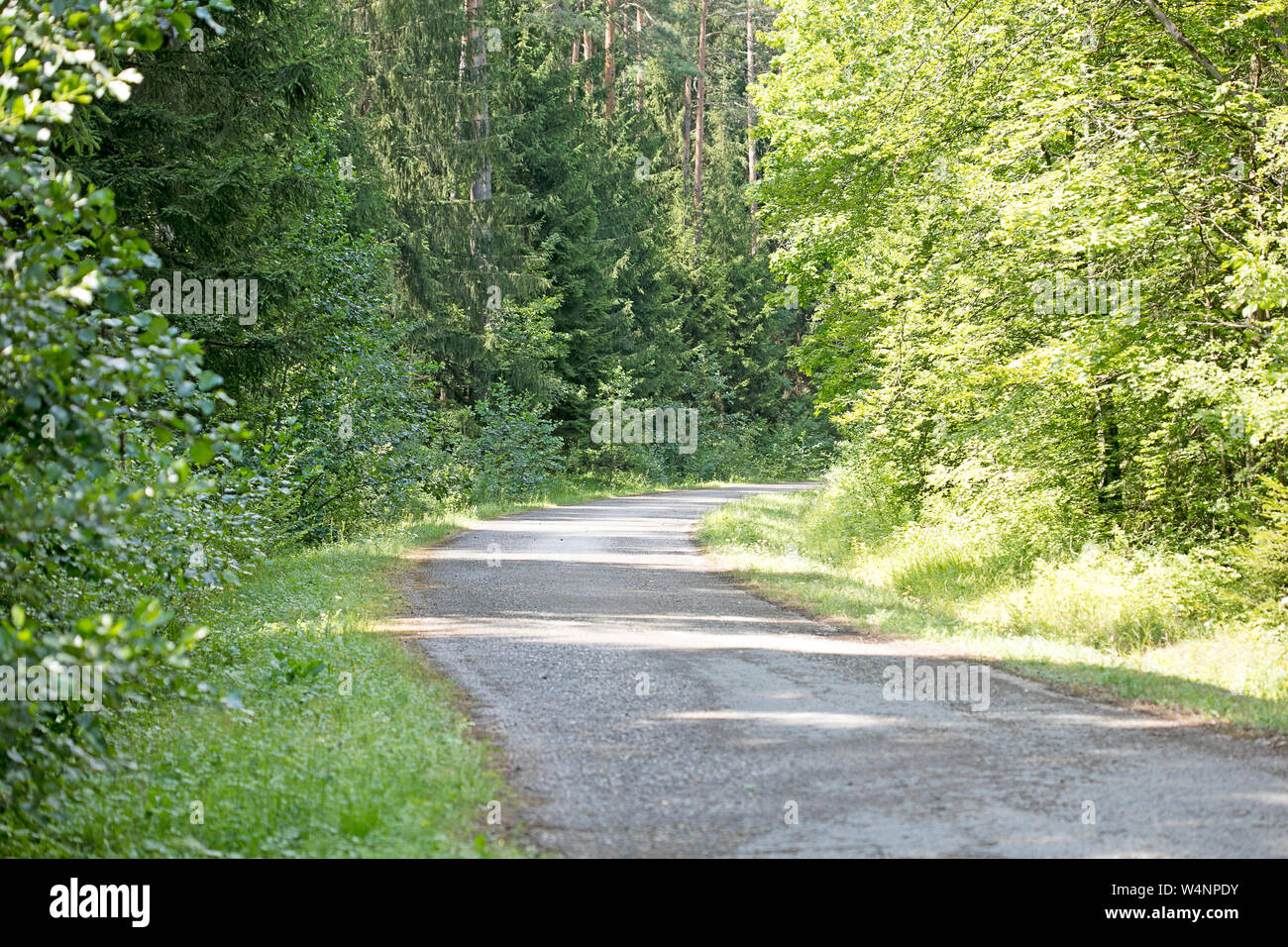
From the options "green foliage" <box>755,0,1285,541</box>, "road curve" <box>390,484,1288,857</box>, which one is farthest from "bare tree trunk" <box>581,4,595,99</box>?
"road curve" <box>390,484,1288,857</box>

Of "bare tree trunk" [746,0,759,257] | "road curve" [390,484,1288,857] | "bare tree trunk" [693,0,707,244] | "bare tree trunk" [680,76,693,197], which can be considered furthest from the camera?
"bare tree trunk" [680,76,693,197]

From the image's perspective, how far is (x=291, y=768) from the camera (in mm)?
6562

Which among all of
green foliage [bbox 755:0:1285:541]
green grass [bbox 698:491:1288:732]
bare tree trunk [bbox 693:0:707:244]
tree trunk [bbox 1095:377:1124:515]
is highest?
bare tree trunk [bbox 693:0:707:244]

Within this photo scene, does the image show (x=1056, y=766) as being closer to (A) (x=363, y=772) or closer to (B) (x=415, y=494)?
(A) (x=363, y=772)

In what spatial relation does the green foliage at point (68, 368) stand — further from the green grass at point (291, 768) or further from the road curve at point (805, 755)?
the road curve at point (805, 755)

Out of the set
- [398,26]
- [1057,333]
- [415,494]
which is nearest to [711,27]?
[398,26]

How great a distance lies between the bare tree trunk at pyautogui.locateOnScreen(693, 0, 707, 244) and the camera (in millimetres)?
54250

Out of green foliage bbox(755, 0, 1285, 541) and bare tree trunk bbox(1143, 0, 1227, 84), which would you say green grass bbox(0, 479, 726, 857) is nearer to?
green foliage bbox(755, 0, 1285, 541)

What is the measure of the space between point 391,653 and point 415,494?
15651 millimetres

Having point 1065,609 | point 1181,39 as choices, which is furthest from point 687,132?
point 1065,609

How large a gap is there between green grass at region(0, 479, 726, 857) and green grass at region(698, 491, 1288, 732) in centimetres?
526

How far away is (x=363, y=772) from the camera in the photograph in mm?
6465

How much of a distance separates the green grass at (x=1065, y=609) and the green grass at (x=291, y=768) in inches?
207

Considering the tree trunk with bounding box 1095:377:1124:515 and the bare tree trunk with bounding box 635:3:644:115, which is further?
the bare tree trunk with bounding box 635:3:644:115
